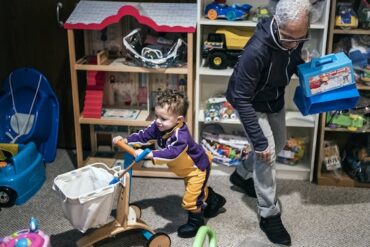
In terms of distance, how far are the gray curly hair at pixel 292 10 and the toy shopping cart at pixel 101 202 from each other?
29.3 inches

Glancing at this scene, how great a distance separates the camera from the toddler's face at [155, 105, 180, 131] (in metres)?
1.99

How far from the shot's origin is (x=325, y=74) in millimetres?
1992

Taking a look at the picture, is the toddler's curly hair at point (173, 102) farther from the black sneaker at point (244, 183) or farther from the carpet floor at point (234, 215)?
the black sneaker at point (244, 183)

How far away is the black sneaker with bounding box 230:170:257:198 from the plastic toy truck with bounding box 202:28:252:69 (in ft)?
1.98

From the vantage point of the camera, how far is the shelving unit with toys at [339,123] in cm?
242

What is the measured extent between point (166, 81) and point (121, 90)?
0.28 metres

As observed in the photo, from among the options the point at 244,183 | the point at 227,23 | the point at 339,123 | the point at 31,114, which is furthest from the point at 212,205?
the point at 31,114

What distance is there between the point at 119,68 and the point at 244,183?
0.91 metres

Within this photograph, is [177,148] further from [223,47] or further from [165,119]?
[223,47]

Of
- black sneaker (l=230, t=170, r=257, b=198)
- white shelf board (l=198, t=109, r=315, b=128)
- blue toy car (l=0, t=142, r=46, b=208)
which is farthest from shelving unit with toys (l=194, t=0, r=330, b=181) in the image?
blue toy car (l=0, t=142, r=46, b=208)

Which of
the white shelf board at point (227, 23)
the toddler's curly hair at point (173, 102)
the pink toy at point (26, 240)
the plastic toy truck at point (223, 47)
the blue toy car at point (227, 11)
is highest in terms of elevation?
the blue toy car at point (227, 11)

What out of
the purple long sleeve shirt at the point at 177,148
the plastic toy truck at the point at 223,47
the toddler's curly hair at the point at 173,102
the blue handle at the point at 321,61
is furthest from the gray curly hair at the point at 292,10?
the plastic toy truck at the point at 223,47

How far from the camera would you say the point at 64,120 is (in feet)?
9.91

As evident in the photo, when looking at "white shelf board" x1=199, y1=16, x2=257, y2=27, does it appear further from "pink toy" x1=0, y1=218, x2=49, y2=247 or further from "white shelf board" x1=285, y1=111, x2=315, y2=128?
"pink toy" x1=0, y1=218, x2=49, y2=247
